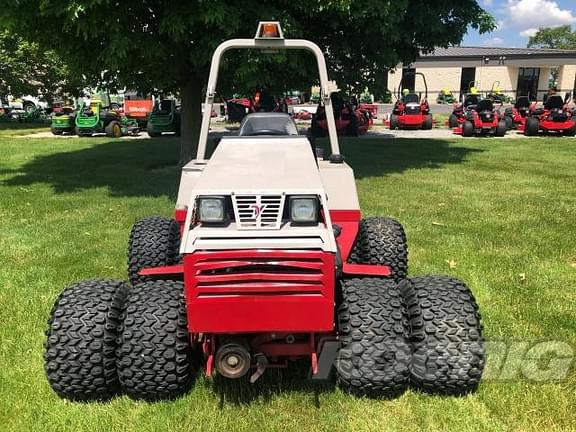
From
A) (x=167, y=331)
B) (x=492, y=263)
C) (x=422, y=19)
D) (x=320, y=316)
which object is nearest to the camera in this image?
(x=320, y=316)

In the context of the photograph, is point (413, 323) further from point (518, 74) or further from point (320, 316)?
point (518, 74)

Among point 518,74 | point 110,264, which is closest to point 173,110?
point 110,264

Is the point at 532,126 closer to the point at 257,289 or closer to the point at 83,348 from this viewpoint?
the point at 257,289

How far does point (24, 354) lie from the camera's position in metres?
3.60

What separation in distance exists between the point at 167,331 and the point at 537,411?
6.70 feet

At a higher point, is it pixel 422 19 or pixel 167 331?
pixel 422 19

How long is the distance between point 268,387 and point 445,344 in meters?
1.04

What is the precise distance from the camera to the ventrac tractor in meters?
2.60

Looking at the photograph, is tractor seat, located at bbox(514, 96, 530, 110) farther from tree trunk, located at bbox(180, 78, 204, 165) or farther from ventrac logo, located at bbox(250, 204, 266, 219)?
ventrac logo, located at bbox(250, 204, 266, 219)

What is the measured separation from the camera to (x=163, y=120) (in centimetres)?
1878

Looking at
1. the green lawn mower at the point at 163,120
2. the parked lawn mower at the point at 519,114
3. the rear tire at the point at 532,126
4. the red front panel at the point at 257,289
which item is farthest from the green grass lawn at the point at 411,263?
the parked lawn mower at the point at 519,114

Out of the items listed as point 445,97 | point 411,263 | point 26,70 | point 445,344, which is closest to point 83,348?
point 445,344

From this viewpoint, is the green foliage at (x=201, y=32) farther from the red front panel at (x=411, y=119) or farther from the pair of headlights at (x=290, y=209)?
the red front panel at (x=411, y=119)

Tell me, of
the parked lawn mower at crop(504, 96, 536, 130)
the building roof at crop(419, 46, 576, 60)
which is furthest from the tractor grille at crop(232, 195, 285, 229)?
the building roof at crop(419, 46, 576, 60)
